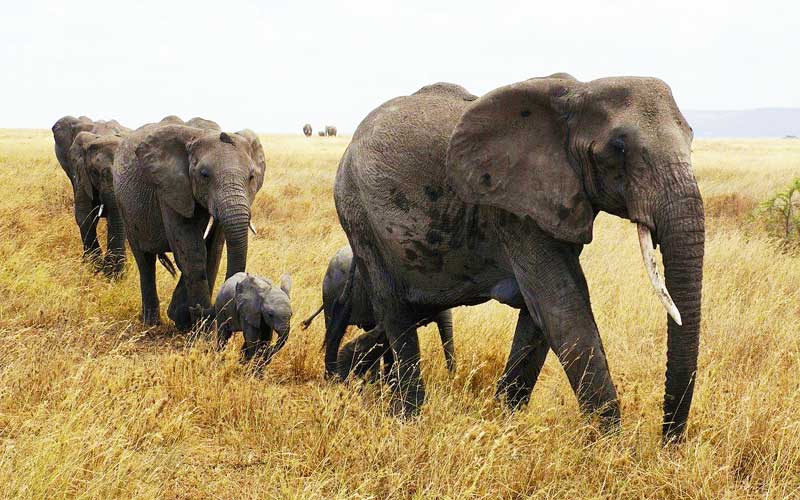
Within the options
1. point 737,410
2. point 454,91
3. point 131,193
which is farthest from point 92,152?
point 737,410

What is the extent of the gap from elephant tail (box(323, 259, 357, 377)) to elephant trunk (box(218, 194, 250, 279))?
132 centimetres

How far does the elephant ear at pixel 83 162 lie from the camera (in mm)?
10758

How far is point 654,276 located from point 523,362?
A: 1.57 metres

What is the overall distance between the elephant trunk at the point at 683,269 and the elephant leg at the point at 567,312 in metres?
0.39

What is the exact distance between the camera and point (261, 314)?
6328 mm

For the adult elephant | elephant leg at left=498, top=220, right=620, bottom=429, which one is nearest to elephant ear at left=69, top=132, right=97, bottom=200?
the adult elephant

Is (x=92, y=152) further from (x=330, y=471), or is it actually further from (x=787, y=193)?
(x=787, y=193)

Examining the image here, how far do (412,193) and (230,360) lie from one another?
194 centimetres

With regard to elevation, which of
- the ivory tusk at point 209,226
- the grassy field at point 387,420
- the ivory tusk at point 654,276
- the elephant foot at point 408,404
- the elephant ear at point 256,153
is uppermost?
the elephant ear at point 256,153

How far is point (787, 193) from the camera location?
11.6 m

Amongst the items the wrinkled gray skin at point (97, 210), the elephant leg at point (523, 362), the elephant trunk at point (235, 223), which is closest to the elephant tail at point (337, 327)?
the elephant trunk at point (235, 223)

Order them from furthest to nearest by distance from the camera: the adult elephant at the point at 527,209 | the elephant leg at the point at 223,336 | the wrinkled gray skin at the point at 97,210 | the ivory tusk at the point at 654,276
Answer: the wrinkled gray skin at the point at 97,210 → the elephant leg at the point at 223,336 → the adult elephant at the point at 527,209 → the ivory tusk at the point at 654,276

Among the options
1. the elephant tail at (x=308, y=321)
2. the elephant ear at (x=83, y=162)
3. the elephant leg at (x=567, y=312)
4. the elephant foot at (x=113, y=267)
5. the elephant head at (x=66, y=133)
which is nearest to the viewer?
the elephant leg at (x=567, y=312)

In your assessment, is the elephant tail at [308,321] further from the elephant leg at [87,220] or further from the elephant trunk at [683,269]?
the elephant leg at [87,220]
